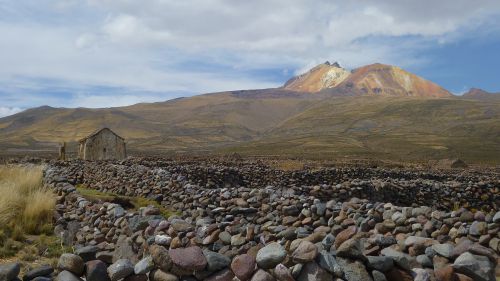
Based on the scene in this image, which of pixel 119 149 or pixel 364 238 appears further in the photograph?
pixel 119 149

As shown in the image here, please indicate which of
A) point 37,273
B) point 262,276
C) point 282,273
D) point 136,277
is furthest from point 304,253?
point 37,273

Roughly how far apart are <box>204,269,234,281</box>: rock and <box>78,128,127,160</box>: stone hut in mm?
33068

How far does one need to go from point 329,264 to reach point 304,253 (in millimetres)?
329

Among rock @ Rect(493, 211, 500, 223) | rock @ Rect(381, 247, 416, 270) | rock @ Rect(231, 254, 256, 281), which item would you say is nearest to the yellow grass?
rock @ Rect(231, 254, 256, 281)

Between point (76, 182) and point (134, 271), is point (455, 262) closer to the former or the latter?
point (134, 271)

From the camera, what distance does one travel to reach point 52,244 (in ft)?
33.6

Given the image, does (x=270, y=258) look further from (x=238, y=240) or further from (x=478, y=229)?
(x=478, y=229)

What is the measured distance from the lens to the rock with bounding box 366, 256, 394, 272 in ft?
19.7

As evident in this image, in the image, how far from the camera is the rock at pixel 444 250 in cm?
658

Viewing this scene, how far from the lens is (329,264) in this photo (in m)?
5.74

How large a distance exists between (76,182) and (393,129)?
18003cm

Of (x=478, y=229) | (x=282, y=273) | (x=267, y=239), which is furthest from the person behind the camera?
(x=478, y=229)

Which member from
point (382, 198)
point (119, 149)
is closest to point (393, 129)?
point (119, 149)

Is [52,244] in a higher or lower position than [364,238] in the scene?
lower
